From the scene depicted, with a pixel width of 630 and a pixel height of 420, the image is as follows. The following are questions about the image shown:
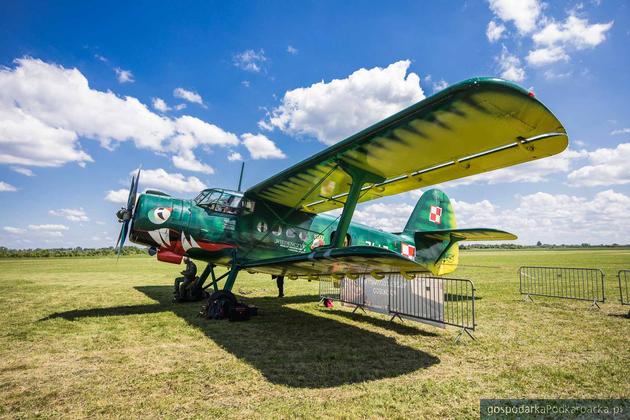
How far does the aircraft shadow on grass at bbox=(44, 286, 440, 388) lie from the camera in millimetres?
4211

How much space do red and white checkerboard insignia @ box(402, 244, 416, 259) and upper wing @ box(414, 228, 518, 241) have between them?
0.44 m

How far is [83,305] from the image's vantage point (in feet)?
31.0

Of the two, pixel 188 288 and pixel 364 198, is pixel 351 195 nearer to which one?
pixel 364 198

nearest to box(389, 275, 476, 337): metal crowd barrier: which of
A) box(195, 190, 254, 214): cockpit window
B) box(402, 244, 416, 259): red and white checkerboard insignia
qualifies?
box(402, 244, 416, 259): red and white checkerboard insignia

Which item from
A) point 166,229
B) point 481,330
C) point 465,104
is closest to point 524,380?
point 481,330

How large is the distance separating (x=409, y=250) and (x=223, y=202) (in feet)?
20.9

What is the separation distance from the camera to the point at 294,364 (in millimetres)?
4547

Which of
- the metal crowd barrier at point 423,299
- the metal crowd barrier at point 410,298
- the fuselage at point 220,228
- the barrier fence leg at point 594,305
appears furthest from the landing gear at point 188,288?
the barrier fence leg at point 594,305

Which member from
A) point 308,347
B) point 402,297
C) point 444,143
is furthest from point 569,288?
point 308,347

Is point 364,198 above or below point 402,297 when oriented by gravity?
above

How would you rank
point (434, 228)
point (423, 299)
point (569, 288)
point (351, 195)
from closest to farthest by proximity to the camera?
point (351, 195) → point (423, 299) → point (434, 228) → point (569, 288)

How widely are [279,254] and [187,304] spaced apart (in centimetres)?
339

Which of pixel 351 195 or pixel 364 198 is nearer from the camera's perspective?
pixel 351 195

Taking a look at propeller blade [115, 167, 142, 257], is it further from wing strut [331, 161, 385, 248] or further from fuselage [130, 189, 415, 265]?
wing strut [331, 161, 385, 248]
